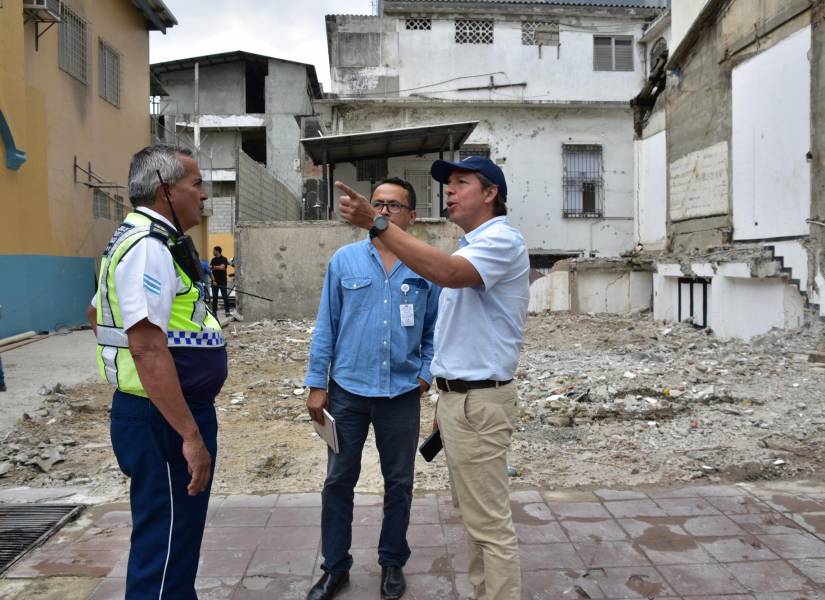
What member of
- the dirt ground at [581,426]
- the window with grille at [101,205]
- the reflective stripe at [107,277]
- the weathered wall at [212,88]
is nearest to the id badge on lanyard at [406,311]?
the reflective stripe at [107,277]

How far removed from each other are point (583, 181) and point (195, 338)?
67.4ft

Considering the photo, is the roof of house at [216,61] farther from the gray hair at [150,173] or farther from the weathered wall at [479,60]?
the gray hair at [150,173]

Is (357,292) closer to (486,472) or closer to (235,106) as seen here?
(486,472)

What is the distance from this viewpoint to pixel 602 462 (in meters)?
4.80

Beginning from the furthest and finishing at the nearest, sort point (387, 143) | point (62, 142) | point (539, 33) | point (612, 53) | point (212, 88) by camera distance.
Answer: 1. point (212, 88)
2. point (612, 53)
3. point (539, 33)
4. point (387, 143)
5. point (62, 142)

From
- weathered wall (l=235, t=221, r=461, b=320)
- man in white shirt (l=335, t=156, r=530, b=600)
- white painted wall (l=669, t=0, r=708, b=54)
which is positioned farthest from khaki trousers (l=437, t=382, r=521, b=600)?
white painted wall (l=669, t=0, r=708, b=54)

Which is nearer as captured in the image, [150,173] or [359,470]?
[150,173]

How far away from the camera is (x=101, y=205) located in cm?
1413

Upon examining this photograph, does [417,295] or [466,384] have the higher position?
[417,295]

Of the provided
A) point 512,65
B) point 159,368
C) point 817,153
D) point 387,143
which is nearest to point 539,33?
point 512,65

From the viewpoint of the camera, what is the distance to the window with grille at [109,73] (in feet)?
45.4

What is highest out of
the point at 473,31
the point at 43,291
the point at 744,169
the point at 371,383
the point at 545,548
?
the point at 473,31

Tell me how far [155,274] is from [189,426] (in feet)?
1.60

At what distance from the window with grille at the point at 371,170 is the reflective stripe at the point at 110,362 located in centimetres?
1761
